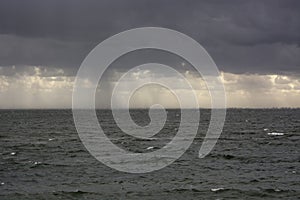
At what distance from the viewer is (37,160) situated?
4147 centimetres

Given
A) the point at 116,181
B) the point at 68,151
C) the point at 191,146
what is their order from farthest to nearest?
the point at 191,146, the point at 68,151, the point at 116,181

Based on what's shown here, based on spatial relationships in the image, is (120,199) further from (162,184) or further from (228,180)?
(228,180)

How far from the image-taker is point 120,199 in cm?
2573

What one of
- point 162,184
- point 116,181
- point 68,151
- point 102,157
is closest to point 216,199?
point 162,184

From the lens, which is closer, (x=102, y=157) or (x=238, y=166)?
(x=238, y=166)

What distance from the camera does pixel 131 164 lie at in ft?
127

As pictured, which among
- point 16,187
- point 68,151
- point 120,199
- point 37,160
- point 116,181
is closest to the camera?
point 120,199

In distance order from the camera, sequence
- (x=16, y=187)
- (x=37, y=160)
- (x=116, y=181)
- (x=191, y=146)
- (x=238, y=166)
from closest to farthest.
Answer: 1. (x=16, y=187)
2. (x=116, y=181)
3. (x=238, y=166)
4. (x=37, y=160)
5. (x=191, y=146)

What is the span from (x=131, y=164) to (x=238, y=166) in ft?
29.8

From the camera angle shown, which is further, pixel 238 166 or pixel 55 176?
pixel 238 166

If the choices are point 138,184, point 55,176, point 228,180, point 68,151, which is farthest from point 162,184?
point 68,151

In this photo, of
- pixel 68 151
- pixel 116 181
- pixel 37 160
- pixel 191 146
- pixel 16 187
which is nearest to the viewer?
pixel 16 187

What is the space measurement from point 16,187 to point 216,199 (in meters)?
12.9

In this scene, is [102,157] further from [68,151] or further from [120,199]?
[120,199]
